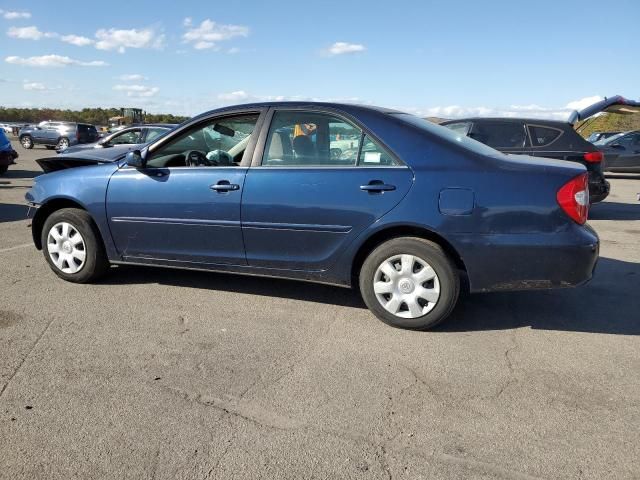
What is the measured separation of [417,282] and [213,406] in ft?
5.66

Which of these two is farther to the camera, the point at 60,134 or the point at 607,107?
the point at 60,134

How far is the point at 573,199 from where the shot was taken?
12.0 feet

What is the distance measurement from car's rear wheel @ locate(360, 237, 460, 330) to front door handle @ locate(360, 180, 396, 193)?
38cm

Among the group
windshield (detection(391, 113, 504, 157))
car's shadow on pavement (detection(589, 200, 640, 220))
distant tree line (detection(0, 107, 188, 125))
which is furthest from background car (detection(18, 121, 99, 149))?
distant tree line (detection(0, 107, 188, 125))

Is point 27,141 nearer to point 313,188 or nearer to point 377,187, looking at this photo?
point 313,188

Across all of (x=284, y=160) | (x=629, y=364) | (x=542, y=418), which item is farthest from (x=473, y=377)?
(x=284, y=160)

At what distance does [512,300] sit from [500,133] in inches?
196

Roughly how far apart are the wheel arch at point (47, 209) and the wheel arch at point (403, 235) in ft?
7.96

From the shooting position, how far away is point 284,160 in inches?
168

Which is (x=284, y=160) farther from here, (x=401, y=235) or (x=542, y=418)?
(x=542, y=418)

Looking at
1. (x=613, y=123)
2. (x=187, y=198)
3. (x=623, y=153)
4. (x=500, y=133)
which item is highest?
(x=613, y=123)

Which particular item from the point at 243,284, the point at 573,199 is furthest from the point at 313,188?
the point at 573,199

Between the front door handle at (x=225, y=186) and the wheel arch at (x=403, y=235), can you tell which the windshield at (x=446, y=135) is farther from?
the front door handle at (x=225, y=186)

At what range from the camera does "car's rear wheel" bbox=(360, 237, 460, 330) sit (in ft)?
12.5
